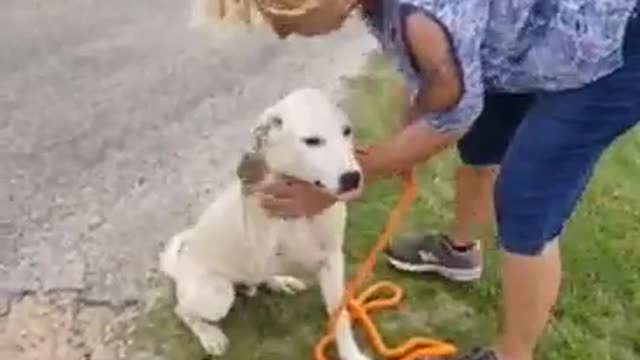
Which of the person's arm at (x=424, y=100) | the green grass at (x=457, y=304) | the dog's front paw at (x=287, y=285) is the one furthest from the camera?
the dog's front paw at (x=287, y=285)

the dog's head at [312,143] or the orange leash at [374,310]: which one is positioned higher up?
the dog's head at [312,143]

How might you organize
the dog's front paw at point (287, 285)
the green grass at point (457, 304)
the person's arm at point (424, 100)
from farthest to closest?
the dog's front paw at point (287, 285)
the green grass at point (457, 304)
the person's arm at point (424, 100)

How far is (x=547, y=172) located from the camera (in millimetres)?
2348

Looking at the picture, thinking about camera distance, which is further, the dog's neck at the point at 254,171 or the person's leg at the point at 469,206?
the person's leg at the point at 469,206

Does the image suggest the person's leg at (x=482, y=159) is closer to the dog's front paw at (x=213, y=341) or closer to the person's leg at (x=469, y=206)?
the person's leg at (x=469, y=206)

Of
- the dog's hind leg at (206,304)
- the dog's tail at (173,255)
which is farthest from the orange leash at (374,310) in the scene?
the dog's tail at (173,255)

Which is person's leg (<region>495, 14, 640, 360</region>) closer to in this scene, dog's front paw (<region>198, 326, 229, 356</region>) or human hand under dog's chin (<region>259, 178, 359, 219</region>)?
human hand under dog's chin (<region>259, 178, 359, 219</region>)

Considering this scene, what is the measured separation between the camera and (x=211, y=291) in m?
2.73

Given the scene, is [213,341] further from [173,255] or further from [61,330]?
[61,330]

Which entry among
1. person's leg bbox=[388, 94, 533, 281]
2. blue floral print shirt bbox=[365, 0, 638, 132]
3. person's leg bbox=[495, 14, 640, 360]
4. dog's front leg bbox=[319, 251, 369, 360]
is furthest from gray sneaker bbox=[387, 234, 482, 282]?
blue floral print shirt bbox=[365, 0, 638, 132]

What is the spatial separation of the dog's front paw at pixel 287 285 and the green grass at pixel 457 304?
2cm

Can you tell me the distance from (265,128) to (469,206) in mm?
658

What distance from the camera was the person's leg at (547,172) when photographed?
7.51 ft

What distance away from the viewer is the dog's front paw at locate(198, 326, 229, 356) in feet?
9.00
